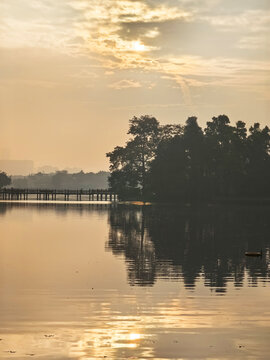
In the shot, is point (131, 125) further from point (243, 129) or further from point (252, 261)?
point (252, 261)

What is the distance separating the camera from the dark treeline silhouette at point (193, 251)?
101ft

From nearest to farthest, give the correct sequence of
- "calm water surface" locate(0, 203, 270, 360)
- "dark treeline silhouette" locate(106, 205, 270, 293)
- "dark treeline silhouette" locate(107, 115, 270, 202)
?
1. "calm water surface" locate(0, 203, 270, 360)
2. "dark treeline silhouette" locate(106, 205, 270, 293)
3. "dark treeline silhouette" locate(107, 115, 270, 202)

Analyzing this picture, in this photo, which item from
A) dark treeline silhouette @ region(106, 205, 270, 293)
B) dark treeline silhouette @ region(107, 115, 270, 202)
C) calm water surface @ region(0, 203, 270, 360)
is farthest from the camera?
dark treeline silhouette @ region(107, 115, 270, 202)

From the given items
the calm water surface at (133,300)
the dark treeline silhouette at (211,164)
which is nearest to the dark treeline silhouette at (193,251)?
the calm water surface at (133,300)

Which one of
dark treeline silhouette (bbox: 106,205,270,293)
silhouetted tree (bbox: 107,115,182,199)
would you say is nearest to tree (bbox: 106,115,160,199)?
silhouetted tree (bbox: 107,115,182,199)

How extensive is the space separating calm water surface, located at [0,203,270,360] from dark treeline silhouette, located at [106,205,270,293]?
60mm

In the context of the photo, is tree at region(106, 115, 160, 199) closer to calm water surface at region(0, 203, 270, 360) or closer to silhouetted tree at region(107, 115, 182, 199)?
silhouetted tree at region(107, 115, 182, 199)

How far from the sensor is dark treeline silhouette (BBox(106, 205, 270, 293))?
3072 centimetres

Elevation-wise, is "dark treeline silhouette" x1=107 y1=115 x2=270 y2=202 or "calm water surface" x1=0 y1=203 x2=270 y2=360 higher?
"dark treeline silhouette" x1=107 y1=115 x2=270 y2=202

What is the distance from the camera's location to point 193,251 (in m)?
Answer: 42.9

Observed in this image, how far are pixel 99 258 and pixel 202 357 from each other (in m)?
22.9

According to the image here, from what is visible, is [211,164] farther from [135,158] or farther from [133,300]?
[133,300]

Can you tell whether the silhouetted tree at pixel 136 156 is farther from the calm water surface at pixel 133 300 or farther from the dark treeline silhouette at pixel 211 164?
the calm water surface at pixel 133 300

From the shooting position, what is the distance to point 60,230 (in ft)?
200
